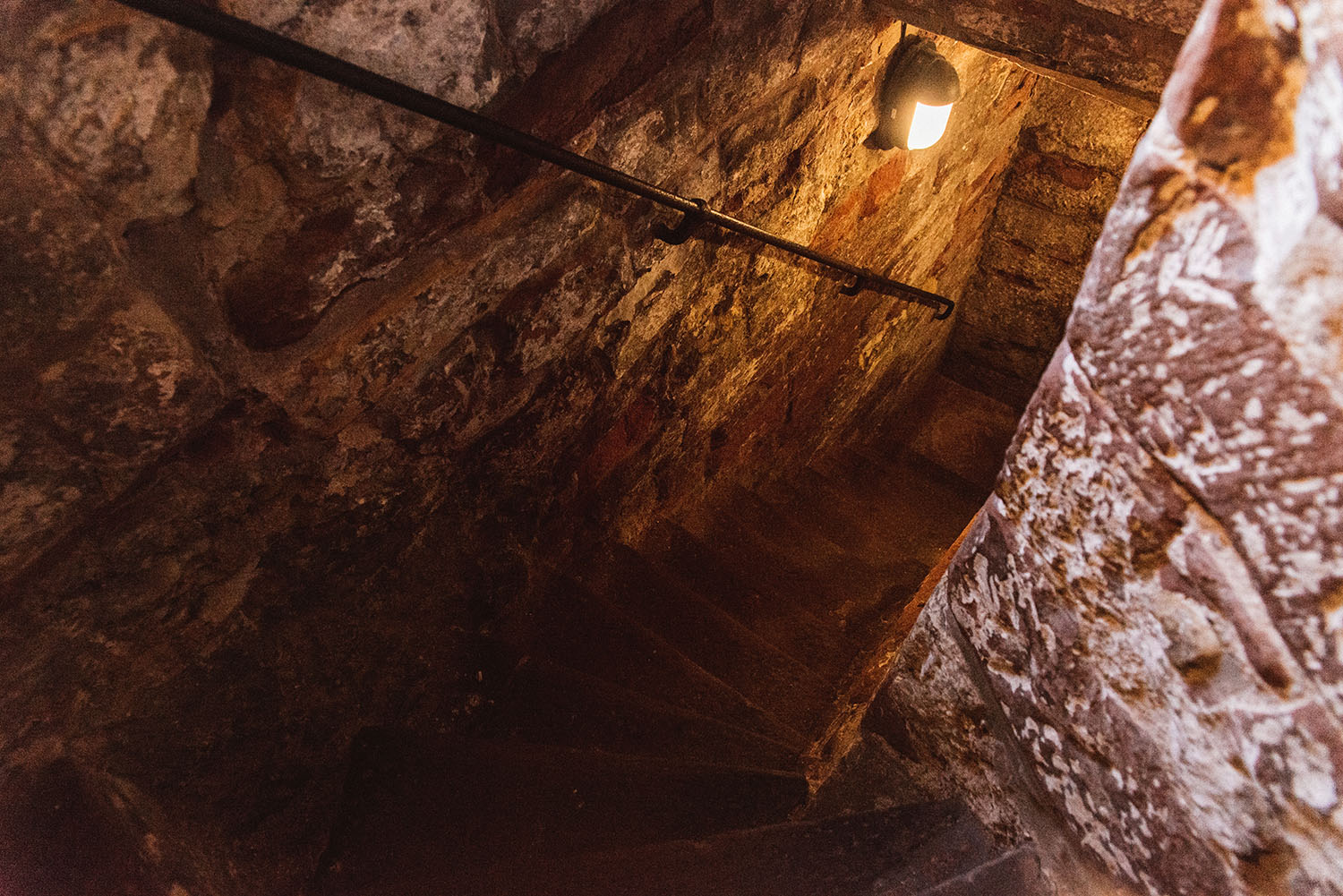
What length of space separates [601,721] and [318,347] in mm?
1271

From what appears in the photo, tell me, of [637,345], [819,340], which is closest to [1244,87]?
[637,345]

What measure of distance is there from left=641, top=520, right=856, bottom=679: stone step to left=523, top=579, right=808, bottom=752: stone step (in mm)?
343

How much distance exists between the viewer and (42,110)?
939 mm

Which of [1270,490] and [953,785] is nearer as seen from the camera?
[1270,490]

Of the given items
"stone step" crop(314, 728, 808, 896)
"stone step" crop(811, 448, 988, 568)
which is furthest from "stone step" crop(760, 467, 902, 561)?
"stone step" crop(314, 728, 808, 896)

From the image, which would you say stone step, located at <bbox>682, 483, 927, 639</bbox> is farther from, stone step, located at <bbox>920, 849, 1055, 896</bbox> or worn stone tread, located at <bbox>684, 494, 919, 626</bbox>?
stone step, located at <bbox>920, 849, 1055, 896</bbox>

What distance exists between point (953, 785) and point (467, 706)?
53.2 inches

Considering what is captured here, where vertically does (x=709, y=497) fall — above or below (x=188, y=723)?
above

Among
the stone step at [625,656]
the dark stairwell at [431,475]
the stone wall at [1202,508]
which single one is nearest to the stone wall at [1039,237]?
the dark stairwell at [431,475]

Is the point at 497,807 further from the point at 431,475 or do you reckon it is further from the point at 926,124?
the point at 926,124

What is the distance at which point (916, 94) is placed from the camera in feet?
7.86

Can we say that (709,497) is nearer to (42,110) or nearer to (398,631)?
(398,631)

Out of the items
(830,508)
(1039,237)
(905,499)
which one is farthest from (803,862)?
(1039,237)

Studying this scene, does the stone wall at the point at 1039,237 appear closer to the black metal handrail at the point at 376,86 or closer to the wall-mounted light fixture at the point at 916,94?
the wall-mounted light fixture at the point at 916,94
